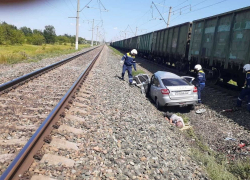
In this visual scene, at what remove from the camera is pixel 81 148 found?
11.5ft

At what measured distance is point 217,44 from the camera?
35.1 feet

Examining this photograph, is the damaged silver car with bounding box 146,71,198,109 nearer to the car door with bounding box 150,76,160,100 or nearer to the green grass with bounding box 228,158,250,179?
the car door with bounding box 150,76,160,100

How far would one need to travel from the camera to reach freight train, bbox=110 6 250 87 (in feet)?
29.5

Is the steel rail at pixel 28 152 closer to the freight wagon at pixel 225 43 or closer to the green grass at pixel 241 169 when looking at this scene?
the green grass at pixel 241 169

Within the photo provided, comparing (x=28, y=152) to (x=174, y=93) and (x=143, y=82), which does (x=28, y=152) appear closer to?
(x=174, y=93)

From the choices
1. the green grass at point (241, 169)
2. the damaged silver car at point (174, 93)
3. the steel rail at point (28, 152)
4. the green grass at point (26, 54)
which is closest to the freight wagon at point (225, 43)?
the damaged silver car at point (174, 93)

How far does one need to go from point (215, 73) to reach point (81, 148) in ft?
34.4

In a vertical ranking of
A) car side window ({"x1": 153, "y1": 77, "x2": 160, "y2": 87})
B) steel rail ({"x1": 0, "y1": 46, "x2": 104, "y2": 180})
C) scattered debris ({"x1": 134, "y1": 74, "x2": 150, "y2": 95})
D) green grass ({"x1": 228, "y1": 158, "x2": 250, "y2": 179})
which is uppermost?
car side window ({"x1": 153, "y1": 77, "x2": 160, "y2": 87})

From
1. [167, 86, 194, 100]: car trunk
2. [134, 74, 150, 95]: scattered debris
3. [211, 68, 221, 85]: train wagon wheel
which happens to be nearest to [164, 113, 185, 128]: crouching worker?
[167, 86, 194, 100]: car trunk

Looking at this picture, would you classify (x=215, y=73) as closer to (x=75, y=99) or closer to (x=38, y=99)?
(x=75, y=99)

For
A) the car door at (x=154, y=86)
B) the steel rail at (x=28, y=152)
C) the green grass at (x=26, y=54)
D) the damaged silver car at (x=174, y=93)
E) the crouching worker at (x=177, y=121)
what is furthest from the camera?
the green grass at (x=26, y=54)

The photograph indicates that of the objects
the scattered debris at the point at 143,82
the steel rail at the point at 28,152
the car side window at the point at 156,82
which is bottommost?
the scattered debris at the point at 143,82

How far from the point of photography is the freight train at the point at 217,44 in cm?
899

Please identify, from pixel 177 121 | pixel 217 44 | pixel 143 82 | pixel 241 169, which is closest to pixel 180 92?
pixel 177 121
